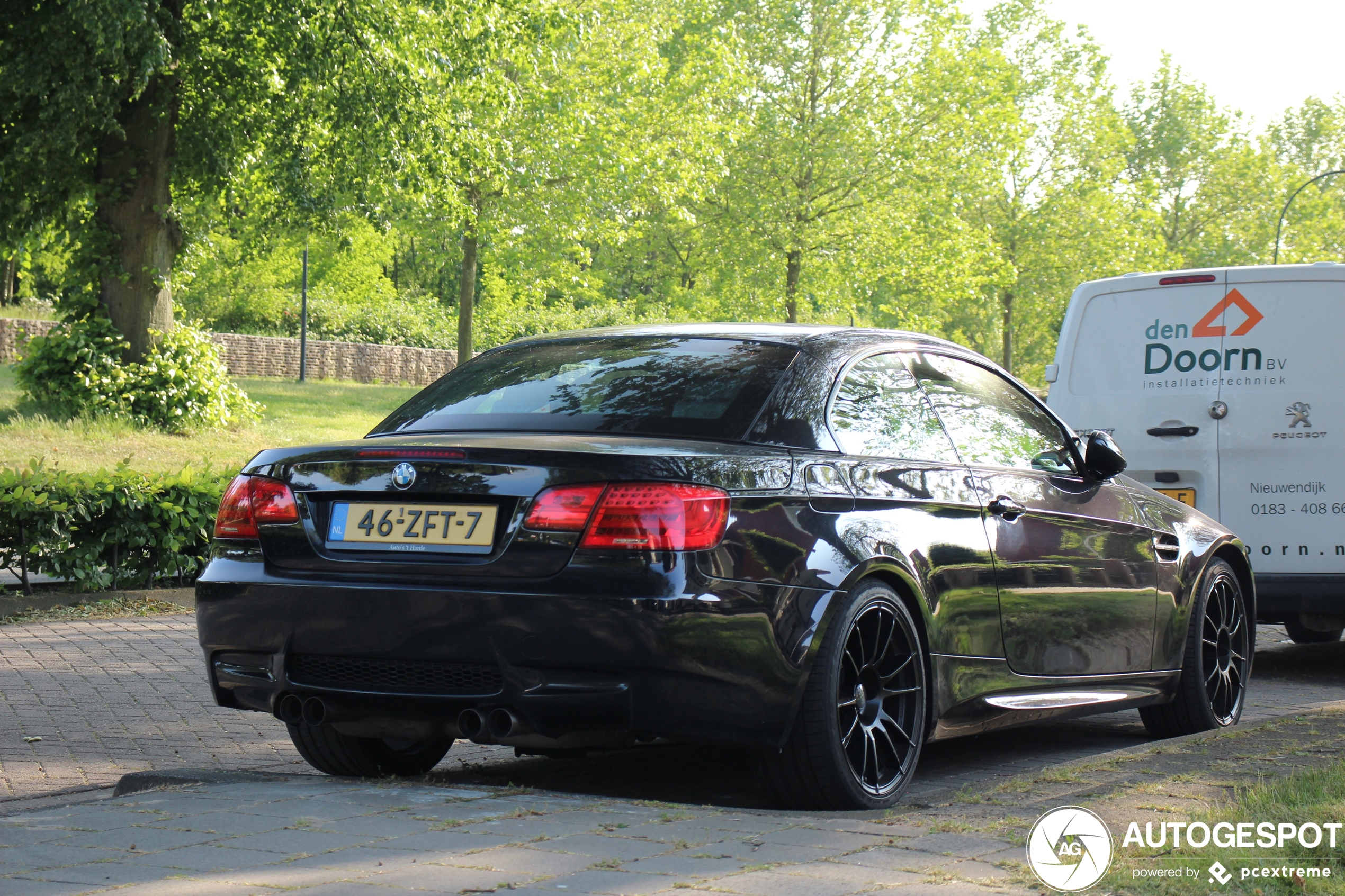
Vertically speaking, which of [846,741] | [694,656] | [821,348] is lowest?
[846,741]

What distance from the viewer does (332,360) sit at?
154 ft

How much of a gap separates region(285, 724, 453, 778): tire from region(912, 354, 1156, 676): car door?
6.87 feet

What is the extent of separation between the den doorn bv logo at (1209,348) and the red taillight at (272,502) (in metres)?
5.73

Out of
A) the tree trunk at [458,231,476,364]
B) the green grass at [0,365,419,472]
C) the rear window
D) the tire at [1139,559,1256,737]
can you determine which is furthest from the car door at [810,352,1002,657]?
the tree trunk at [458,231,476,364]

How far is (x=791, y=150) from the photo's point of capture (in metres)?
35.7

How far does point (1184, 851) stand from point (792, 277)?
3397 centimetres

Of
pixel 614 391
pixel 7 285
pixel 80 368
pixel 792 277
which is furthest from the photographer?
pixel 7 285

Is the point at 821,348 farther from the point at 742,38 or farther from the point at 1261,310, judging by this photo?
the point at 742,38

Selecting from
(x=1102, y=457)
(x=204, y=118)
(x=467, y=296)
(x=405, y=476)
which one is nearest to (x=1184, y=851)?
(x=405, y=476)

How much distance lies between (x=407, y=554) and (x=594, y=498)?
630mm

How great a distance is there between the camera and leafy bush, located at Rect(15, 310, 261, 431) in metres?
19.4

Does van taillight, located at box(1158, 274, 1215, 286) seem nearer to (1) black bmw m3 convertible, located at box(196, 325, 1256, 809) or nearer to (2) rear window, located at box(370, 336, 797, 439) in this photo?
(1) black bmw m3 convertible, located at box(196, 325, 1256, 809)

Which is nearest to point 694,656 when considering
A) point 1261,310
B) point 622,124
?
point 1261,310

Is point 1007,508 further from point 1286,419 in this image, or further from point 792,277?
point 792,277
